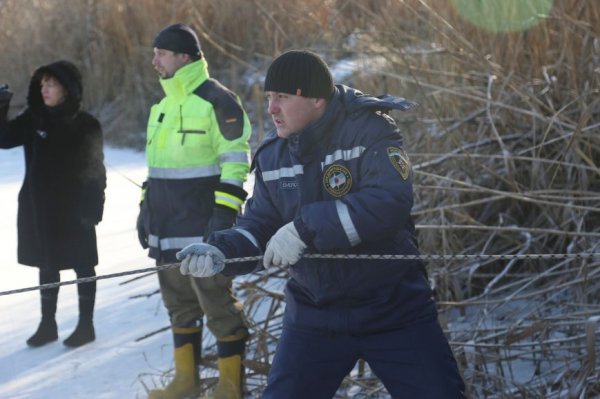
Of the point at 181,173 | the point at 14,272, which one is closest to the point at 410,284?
the point at 181,173

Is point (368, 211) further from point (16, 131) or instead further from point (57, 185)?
point (16, 131)

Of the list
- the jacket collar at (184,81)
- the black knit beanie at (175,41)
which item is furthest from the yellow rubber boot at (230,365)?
the black knit beanie at (175,41)

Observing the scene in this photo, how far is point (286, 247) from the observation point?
278 cm

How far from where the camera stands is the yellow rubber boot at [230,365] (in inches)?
166

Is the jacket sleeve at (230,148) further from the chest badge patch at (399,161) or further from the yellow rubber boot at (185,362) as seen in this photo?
the chest badge patch at (399,161)

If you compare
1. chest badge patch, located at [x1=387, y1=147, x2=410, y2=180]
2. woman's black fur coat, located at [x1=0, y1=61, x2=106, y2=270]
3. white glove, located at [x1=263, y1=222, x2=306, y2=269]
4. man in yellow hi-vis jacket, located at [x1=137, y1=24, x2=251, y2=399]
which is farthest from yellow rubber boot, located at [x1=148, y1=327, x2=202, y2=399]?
chest badge patch, located at [x1=387, y1=147, x2=410, y2=180]

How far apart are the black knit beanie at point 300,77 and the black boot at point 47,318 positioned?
2740 mm

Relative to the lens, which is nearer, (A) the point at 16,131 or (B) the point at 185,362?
(B) the point at 185,362

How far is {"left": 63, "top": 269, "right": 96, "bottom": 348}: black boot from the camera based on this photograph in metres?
5.29

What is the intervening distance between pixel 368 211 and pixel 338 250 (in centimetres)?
24

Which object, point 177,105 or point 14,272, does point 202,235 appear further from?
point 14,272

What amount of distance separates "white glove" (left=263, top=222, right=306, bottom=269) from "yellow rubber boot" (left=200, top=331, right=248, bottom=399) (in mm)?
1518

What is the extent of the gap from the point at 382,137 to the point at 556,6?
228 cm

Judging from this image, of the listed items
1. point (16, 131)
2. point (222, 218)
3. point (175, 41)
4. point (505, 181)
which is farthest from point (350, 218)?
point (16, 131)
